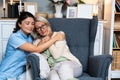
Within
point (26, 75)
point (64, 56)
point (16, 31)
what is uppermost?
point (16, 31)

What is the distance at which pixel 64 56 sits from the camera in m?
2.36

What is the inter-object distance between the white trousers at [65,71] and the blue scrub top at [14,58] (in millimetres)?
385

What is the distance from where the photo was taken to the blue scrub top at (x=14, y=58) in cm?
231

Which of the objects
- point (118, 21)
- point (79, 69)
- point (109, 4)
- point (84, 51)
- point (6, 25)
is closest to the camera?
point (79, 69)

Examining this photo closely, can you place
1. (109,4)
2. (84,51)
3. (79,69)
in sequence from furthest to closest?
(109,4) → (84,51) → (79,69)

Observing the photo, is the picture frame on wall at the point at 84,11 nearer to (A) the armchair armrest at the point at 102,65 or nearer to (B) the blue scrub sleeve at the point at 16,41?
(A) the armchair armrest at the point at 102,65

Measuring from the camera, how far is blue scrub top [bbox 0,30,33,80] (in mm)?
2311

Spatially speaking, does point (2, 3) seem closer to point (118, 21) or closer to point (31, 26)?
point (31, 26)

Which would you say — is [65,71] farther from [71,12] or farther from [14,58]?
[71,12]

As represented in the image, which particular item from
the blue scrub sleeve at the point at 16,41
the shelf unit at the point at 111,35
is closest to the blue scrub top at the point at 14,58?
the blue scrub sleeve at the point at 16,41

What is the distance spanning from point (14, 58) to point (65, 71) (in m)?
0.61

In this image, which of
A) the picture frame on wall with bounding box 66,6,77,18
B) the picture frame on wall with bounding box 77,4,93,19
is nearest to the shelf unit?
the picture frame on wall with bounding box 77,4,93,19

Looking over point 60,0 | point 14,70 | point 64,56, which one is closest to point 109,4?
point 60,0

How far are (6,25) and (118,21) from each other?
175 cm
